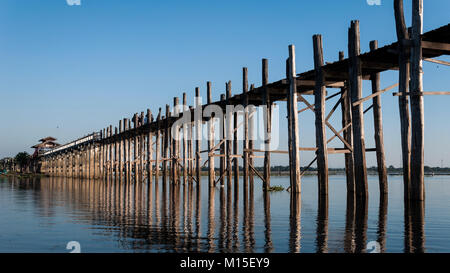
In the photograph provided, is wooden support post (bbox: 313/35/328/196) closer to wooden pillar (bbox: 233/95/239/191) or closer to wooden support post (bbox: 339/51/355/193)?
wooden support post (bbox: 339/51/355/193)

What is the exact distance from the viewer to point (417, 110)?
13977mm

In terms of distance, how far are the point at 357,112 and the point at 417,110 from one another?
3633mm

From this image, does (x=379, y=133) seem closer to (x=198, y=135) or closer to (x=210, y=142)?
(x=210, y=142)

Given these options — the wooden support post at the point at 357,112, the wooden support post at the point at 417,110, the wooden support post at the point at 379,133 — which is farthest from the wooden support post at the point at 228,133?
the wooden support post at the point at 417,110

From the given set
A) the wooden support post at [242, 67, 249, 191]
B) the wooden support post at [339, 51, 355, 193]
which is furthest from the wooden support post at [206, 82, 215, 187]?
the wooden support post at [339, 51, 355, 193]

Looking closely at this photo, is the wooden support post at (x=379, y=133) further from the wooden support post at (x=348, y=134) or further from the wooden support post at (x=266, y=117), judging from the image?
the wooden support post at (x=266, y=117)

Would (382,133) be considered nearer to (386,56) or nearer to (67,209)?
(386,56)

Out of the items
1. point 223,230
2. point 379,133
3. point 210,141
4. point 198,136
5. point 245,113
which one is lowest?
point 223,230

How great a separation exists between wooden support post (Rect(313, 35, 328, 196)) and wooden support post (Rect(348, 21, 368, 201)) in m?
1.35

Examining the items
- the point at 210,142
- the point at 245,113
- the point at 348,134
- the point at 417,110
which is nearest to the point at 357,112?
the point at 417,110

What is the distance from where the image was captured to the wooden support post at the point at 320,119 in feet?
60.5

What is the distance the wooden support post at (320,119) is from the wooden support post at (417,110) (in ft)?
15.4

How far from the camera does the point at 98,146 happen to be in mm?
58469
